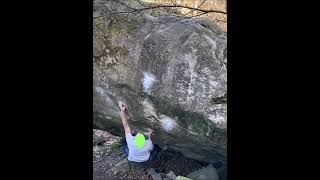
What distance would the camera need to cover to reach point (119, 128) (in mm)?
4535

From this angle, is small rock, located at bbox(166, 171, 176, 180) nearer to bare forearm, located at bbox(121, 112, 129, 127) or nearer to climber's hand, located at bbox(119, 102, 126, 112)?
bare forearm, located at bbox(121, 112, 129, 127)

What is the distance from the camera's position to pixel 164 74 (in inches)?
150

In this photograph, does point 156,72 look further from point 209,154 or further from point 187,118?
point 209,154

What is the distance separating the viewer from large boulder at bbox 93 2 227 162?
3.74 m

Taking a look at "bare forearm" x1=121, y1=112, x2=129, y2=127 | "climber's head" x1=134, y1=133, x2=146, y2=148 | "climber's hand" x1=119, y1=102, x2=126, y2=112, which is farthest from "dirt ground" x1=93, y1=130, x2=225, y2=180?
"climber's hand" x1=119, y1=102, x2=126, y2=112

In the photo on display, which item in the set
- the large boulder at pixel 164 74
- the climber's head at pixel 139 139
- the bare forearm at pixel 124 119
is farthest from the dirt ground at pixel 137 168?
the bare forearm at pixel 124 119

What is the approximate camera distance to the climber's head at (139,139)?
4359 millimetres

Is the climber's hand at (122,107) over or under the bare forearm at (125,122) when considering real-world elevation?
over

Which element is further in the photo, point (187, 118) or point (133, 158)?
point (133, 158)

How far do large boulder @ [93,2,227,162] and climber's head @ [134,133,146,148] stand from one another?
12cm

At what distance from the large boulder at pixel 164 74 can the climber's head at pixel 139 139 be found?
0.12 m

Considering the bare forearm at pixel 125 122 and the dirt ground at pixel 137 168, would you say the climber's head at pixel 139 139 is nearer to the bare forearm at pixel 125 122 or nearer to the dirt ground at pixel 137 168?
the bare forearm at pixel 125 122
